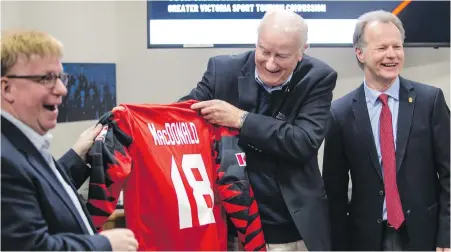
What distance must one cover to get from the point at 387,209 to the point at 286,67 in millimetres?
729

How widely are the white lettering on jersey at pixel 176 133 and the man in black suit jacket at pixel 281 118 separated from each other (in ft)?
0.28

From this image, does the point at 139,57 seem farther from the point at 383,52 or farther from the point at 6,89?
the point at 6,89

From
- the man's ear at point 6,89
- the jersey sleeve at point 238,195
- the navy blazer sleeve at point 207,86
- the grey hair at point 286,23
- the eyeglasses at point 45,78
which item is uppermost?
the grey hair at point 286,23

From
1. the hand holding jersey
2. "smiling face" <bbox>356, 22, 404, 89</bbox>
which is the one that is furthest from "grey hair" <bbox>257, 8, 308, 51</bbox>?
"smiling face" <bbox>356, 22, 404, 89</bbox>

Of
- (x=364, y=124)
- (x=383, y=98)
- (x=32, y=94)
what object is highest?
(x=32, y=94)

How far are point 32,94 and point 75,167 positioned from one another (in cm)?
54

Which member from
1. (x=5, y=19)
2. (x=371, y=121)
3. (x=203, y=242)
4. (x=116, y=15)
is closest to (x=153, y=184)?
(x=203, y=242)

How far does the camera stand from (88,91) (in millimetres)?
3562

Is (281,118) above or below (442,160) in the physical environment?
above

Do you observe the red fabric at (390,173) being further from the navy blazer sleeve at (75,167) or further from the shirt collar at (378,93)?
the navy blazer sleeve at (75,167)

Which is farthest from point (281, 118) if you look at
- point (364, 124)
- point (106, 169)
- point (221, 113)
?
point (106, 169)

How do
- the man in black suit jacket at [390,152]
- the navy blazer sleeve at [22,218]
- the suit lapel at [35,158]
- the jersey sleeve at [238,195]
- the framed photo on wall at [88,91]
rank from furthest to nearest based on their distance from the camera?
the framed photo on wall at [88,91] → the man in black suit jacket at [390,152] → the jersey sleeve at [238,195] → the suit lapel at [35,158] → the navy blazer sleeve at [22,218]

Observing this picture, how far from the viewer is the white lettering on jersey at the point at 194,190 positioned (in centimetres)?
207

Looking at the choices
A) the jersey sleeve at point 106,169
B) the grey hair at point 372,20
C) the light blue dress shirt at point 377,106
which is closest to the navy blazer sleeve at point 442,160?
the light blue dress shirt at point 377,106
